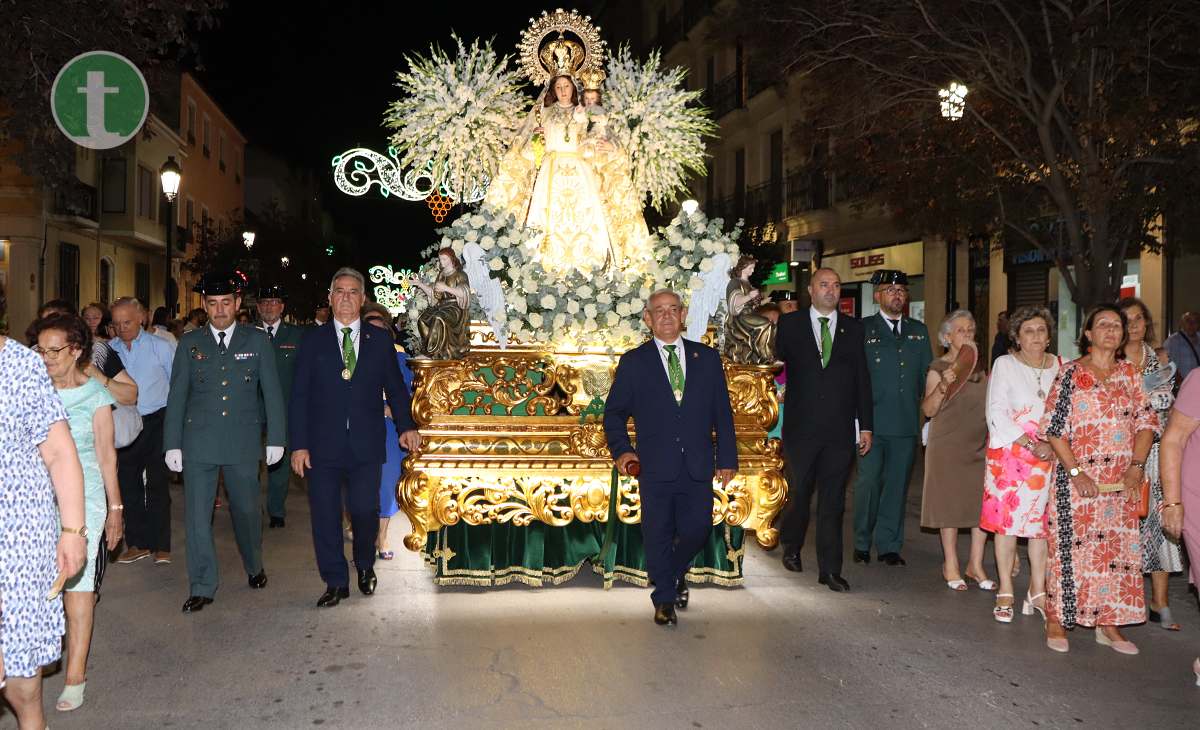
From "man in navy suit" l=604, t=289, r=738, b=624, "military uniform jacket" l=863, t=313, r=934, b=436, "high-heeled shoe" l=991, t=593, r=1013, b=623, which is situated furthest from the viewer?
"military uniform jacket" l=863, t=313, r=934, b=436

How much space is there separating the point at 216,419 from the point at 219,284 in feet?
2.88

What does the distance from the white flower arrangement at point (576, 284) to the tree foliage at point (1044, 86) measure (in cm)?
562

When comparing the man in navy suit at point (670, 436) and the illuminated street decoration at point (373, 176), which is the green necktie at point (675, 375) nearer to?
the man in navy suit at point (670, 436)

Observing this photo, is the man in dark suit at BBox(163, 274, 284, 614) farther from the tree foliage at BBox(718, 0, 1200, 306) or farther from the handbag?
the tree foliage at BBox(718, 0, 1200, 306)

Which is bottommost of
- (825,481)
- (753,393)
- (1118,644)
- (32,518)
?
(1118,644)

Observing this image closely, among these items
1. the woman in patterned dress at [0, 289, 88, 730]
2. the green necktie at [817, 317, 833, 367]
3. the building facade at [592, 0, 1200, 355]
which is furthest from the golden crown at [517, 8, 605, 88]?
the woman in patterned dress at [0, 289, 88, 730]

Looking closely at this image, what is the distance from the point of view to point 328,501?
7137 millimetres

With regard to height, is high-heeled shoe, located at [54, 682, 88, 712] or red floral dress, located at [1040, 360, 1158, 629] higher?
red floral dress, located at [1040, 360, 1158, 629]

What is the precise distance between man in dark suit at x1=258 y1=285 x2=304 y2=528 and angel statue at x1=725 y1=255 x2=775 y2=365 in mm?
4233

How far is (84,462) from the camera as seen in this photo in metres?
5.08

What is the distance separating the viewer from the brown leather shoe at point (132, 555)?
8.56 m

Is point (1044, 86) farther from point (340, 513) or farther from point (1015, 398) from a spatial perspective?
point (340, 513)

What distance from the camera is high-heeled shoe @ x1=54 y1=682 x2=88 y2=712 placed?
505cm

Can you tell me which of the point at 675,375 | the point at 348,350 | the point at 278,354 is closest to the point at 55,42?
the point at 278,354
